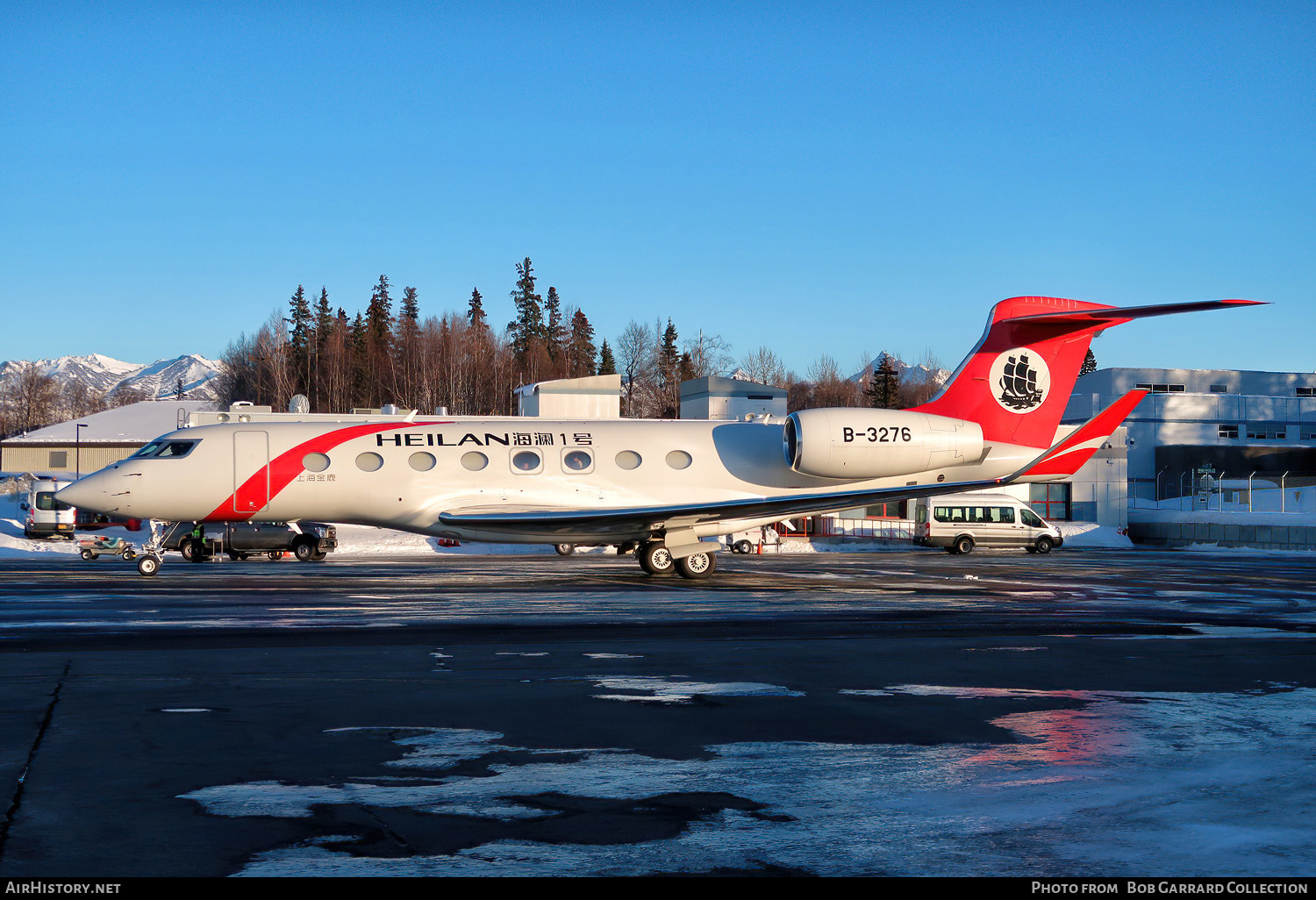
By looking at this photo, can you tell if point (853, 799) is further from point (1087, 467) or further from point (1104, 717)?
point (1087, 467)


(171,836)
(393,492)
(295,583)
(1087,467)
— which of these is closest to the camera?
(171,836)

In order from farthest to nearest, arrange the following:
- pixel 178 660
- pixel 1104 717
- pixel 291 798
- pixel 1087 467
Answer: pixel 1087 467
pixel 178 660
pixel 1104 717
pixel 291 798

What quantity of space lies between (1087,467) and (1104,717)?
151 feet

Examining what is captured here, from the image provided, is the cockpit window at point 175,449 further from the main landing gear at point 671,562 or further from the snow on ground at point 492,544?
the main landing gear at point 671,562

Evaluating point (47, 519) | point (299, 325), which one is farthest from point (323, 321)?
point (47, 519)

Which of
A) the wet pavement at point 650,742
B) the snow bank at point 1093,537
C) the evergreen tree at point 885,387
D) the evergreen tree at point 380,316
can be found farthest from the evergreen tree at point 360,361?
the wet pavement at point 650,742

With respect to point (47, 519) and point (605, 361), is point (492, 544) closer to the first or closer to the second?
point (47, 519)

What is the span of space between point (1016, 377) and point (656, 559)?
29.1 feet

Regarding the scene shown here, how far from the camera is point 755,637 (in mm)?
11953

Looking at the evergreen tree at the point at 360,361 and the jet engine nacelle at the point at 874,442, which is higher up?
the evergreen tree at the point at 360,361

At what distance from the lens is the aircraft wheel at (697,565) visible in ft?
69.7

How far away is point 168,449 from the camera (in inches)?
827

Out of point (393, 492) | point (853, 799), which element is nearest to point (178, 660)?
point (853, 799)

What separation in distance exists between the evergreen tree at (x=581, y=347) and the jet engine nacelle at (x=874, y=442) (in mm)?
87903
